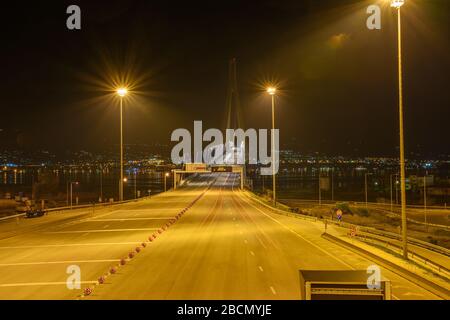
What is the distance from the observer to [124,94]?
52.1m

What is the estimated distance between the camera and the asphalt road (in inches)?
656

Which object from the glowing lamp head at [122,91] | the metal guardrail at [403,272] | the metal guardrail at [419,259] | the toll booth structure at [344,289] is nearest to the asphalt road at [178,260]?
the metal guardrail at [403,272]

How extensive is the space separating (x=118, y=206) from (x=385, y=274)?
44.0 metres

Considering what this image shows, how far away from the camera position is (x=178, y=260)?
23.1 m

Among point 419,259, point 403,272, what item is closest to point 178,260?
point 403,272

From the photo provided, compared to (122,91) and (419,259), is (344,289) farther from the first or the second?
(122,91)

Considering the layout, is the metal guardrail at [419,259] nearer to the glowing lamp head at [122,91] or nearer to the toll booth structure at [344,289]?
the toll booth structure at [344,289]

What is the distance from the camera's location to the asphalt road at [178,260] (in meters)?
16.7

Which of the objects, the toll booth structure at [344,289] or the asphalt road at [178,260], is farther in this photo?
the asphalt road at [178,260]

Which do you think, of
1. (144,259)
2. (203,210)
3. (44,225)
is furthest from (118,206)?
(144,259)

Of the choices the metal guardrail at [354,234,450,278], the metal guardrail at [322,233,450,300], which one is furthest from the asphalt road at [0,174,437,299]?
the metal guardrail at [354,234,450,278]
